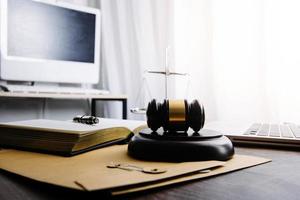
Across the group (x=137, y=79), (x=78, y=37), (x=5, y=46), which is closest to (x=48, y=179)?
(x=5, y=46)

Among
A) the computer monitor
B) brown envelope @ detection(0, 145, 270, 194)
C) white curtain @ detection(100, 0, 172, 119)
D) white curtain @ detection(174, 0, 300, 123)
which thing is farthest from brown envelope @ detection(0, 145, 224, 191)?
white curtain @ detection(100, 0, 172, 119)

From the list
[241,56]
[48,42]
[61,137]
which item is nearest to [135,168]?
[61,137]

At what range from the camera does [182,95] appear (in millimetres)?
2045

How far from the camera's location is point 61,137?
469mm

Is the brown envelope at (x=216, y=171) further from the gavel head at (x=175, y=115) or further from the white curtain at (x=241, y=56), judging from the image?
the white curtain at (x=241, y=56)

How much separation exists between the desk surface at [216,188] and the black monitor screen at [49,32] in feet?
4.24

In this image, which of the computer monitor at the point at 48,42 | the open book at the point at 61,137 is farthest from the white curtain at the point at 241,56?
the open book at the point at 61,137

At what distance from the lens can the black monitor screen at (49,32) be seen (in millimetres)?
1530

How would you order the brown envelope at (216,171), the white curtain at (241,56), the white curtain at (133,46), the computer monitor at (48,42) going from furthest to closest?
the white curtain at (133,46)
the white curtain at (241,56)
the computer monitor at (48,42)
the brown envelope at (216,171)

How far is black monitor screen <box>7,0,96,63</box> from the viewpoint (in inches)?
60.2

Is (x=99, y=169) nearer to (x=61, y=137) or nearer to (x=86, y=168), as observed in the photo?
(x=86, y=168)

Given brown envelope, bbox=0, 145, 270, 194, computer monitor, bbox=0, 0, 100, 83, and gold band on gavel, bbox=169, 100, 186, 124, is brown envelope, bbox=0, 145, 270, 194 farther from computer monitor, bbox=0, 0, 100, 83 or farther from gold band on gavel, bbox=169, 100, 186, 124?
computer monitor, bbox=0, 0, 100, 83

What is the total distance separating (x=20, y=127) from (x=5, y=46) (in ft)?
3.66

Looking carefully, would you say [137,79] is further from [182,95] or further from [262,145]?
[262,145]
